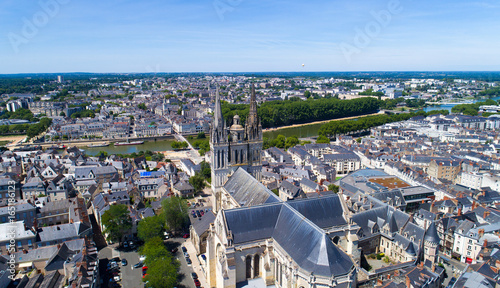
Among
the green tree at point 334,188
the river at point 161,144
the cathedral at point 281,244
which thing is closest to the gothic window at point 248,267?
the cathedral at point 281,244

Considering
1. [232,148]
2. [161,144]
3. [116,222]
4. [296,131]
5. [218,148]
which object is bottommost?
[161,144]

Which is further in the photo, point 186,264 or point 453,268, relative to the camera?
point 186,264

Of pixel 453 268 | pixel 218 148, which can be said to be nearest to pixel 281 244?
pixel 218 148

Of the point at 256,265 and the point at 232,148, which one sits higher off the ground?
the point at 232,148

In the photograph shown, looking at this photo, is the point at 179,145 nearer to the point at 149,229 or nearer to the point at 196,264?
the point at 149,229

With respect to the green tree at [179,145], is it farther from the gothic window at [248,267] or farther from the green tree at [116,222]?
the gothic window at [248,267]

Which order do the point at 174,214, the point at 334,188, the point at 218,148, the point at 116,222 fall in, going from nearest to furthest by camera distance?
the point at 116,222
the point at 218,148
the point at 174,214
the point at 334,188
